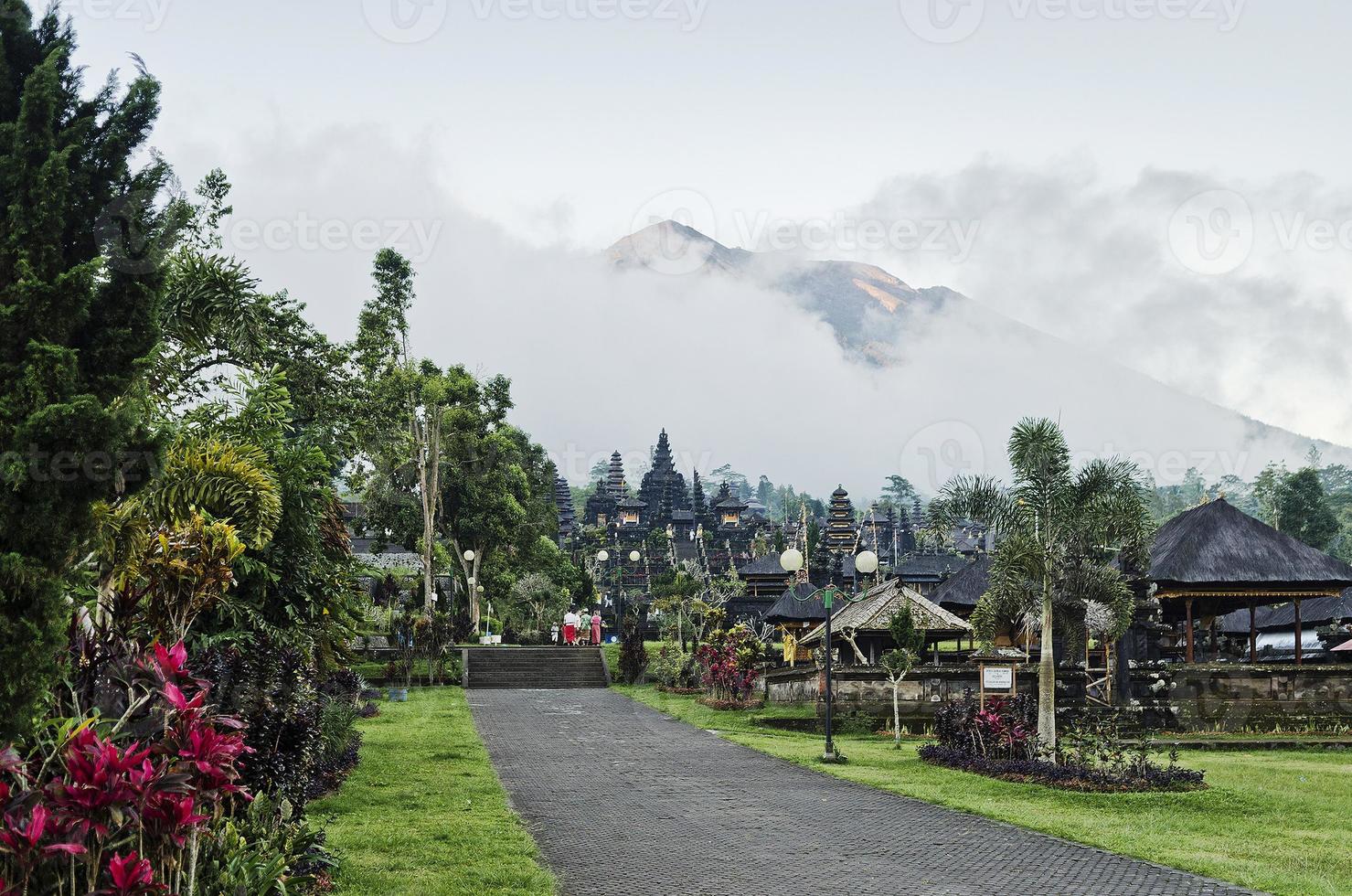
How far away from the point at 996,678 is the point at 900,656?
3.46 meters

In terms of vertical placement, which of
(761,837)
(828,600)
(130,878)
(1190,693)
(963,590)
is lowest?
(761,837)

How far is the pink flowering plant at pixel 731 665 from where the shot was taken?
26.3m

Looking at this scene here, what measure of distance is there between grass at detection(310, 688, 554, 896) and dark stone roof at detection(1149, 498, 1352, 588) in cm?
1763

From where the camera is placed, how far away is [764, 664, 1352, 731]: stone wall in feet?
74.6

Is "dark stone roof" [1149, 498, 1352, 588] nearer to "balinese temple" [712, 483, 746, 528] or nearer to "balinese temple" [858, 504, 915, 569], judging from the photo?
"balinese temple" [858, 504, 915, 569]

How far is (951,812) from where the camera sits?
12.4 meters

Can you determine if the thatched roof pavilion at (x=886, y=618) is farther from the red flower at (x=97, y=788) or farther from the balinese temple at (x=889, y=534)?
the balinese temple at (x=889, y=534)

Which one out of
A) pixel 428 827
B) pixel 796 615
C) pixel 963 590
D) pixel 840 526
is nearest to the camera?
pixel 428 827

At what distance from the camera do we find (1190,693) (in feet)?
76.0

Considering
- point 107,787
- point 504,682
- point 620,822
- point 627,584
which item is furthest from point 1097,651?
point 627,584

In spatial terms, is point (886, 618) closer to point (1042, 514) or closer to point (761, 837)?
point (1042, 514)

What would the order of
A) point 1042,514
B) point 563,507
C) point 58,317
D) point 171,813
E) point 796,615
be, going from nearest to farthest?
point 171,813, point 58,317, point 1042,514, point 796,615, point 563,507

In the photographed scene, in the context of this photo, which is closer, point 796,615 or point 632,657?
point 632,657

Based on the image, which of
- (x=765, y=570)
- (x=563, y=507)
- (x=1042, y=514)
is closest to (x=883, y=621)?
(x=1042, y=514)
